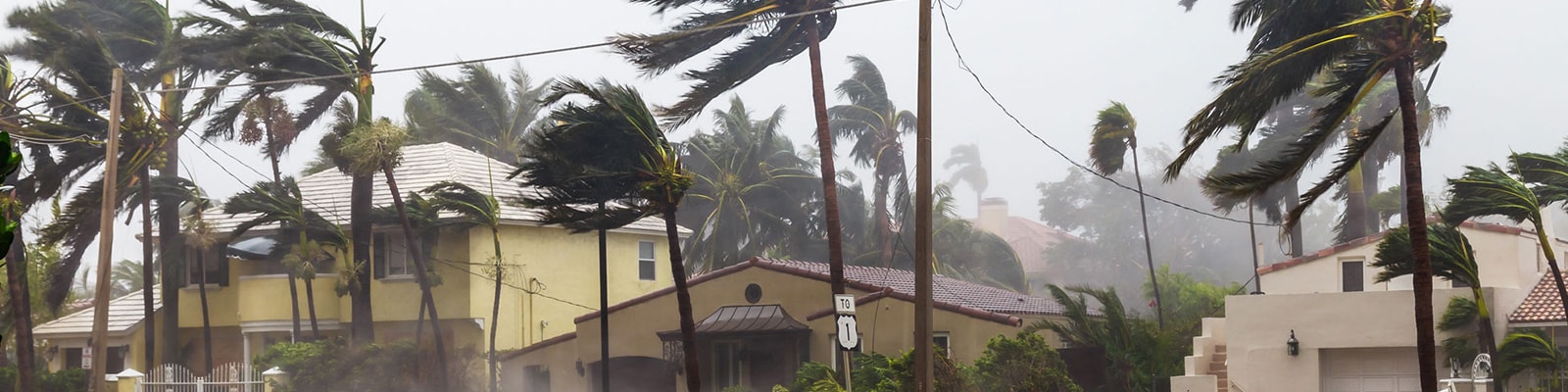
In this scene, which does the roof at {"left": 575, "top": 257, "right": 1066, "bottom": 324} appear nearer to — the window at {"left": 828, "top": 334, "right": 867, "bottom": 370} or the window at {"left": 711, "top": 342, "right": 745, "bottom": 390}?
the window at {"left": 828, "top": 334, "right": 867, "bottom": 370}

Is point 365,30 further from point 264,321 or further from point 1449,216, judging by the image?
point 1449,216

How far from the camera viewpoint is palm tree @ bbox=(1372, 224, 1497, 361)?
72.1 ft

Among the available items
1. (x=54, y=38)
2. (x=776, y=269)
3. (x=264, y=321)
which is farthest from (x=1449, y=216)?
(x=54, y=38)

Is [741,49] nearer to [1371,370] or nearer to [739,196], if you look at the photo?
[1371,370]

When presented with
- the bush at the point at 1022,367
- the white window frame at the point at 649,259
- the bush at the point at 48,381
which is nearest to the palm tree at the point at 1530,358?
the bush at the point at 1022,367

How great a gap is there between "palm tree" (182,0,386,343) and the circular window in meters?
9.89

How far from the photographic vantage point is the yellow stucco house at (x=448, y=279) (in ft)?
120

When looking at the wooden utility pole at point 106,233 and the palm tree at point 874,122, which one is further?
the palm tree at point 874,122

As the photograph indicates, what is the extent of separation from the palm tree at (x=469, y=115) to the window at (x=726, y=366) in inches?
869

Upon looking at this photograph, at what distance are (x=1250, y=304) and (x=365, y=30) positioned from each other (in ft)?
69.6

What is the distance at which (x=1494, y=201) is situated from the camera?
22.3 meters

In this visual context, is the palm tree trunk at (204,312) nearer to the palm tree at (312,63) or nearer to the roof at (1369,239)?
the palm tree at (312,63)

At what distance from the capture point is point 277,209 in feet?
117

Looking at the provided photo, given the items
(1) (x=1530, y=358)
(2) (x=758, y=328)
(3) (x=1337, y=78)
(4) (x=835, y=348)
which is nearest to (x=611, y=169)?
(2) (x=758, y=328)
